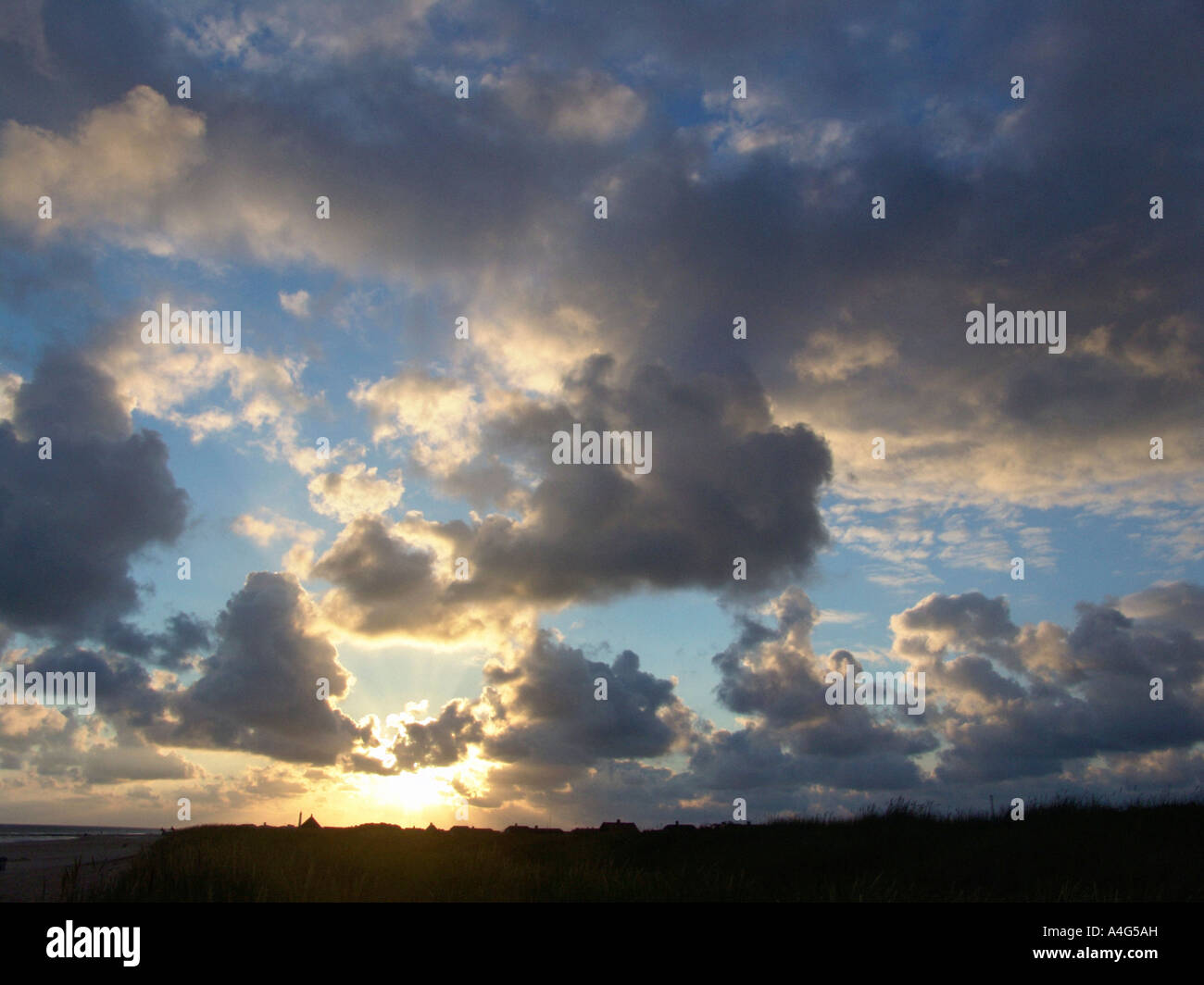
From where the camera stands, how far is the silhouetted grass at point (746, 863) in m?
19.2

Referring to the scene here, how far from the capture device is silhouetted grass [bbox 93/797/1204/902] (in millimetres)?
19188

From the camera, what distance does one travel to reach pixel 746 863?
3500 centimetres
